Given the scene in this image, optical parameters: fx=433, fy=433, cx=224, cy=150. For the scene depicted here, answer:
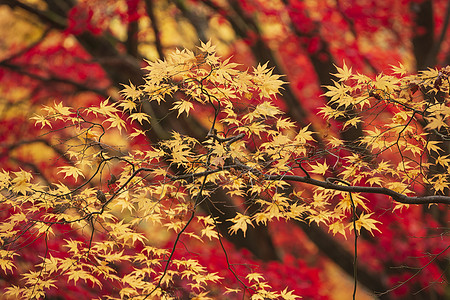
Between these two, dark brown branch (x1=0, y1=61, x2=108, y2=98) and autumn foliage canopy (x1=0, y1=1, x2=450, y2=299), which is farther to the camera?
dark brown branch (x1=0, y1=61, x2=108, y2=98)

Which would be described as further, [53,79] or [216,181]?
[53,79]

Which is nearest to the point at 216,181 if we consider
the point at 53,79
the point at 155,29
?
the point at 155,29

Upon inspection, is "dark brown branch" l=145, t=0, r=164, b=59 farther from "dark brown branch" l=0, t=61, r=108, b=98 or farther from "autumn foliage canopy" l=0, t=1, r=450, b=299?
"dark brown branch" l=0, t=61, r=108, b=98

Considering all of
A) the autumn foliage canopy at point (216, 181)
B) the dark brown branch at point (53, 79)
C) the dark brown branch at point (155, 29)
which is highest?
the dark brown branch at point (155, 29)

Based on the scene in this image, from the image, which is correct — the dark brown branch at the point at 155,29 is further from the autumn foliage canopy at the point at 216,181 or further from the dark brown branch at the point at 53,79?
the dark brown branch at the point at 53,79

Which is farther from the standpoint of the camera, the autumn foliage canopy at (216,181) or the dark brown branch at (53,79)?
the dark brown branch at (53,79)

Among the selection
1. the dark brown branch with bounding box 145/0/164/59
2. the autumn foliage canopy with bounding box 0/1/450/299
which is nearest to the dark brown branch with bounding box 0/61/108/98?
the autumn foliage canopy with bounding box 0/1/450/299

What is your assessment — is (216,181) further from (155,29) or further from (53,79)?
(53,79)

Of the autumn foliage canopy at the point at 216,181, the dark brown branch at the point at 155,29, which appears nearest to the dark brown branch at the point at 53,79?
the autumn foliage canopy at the point at 216,181

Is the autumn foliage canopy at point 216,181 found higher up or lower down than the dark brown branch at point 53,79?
lower down

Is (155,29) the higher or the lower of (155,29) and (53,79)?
the higher

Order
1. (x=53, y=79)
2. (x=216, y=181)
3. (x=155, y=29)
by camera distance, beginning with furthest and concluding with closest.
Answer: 1. (x=53, y=79)
2. (x=155, y=29)
3. (x=216, y=181)

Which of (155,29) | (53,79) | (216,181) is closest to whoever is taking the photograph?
(216,181)

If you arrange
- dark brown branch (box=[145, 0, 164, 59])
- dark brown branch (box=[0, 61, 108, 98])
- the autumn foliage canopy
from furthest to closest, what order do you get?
dark brown branch (box=[0, 61, 108, 98]) → dark brown branch (box=[145, 0, 164, 59]) → the autumn foliage canopy
